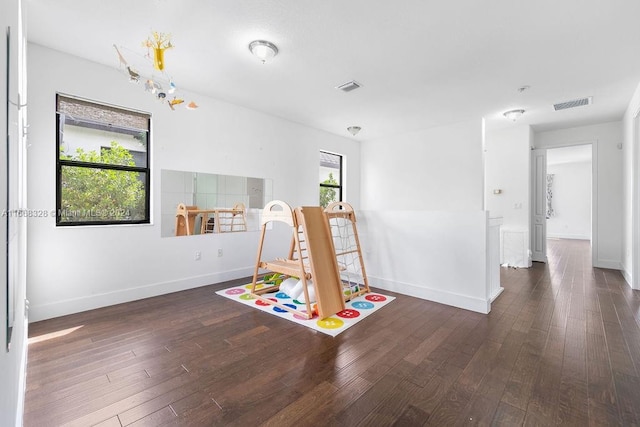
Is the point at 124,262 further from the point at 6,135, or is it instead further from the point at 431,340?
the point at 431,340

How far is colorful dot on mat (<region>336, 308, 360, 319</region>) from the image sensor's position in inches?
118

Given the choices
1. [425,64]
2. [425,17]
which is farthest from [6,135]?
[425,64]

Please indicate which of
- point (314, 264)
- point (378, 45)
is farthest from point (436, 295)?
point (378, 45)

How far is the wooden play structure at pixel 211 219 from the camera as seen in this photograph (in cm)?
393

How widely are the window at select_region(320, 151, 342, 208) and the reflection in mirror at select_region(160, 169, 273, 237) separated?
1.60 m

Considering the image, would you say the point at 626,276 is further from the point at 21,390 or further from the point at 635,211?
the point at 21,390

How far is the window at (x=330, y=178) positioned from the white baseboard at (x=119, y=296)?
8.78 ft

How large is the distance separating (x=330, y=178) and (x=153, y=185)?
145 inches

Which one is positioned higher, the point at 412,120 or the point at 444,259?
the point at 412,120

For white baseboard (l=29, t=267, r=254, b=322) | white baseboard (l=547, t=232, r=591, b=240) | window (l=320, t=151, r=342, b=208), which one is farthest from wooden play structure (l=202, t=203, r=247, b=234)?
white baseboard (l=547, t=232, r=591, b=240)

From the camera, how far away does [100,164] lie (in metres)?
3.29

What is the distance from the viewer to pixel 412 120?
17.5 ft

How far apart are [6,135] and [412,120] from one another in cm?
537

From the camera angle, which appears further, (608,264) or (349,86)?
Answer: (608,264)
